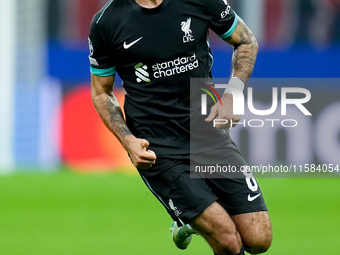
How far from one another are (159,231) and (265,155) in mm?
4247

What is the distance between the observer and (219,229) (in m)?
6.33

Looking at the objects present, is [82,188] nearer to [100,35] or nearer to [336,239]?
[336,239]

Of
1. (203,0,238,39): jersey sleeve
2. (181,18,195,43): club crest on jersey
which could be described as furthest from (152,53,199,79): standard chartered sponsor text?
(203,0,238,39): jersey sleeve

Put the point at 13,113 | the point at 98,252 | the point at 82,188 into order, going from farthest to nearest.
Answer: the point at 13,113
the point at 82,188
the point at 98,252

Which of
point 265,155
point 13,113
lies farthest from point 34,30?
point 265,155

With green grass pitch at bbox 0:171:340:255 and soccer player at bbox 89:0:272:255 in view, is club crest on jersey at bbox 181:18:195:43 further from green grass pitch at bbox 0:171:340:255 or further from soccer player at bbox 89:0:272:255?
green grass pitch at bbox 0:171:340:255

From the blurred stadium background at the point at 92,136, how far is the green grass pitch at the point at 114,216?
2 centimetres

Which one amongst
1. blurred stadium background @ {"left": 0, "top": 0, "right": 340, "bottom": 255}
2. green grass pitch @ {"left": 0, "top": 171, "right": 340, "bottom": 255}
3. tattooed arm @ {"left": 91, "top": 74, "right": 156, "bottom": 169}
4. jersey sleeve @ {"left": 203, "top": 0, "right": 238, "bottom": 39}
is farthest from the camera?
blurred stadium background @ {"left": 0, "top": 0, "right": 340, "bottom": 255}

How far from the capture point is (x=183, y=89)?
6.60m

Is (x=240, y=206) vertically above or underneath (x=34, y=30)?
above

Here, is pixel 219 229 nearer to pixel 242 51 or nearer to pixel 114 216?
pixel 242 51

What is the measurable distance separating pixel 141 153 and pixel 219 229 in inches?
29.6

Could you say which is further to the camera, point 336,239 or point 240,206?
point 336,239

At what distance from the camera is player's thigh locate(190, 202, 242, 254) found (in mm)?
6332
